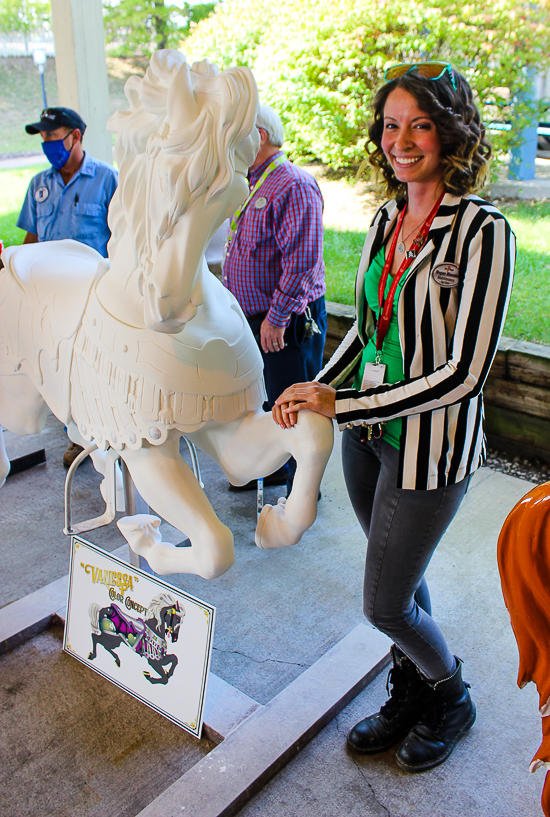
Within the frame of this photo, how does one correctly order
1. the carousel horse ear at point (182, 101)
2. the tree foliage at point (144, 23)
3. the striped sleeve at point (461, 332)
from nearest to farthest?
1. the carousel horse ear at point (182, 101)
2. the striped sleeve at point (461, 332)
3. the tree foliage at point (144, 23)

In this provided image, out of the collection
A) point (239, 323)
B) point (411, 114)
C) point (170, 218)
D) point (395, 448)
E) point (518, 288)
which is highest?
point (411, 114)

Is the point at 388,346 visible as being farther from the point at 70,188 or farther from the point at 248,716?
the point at 70,188

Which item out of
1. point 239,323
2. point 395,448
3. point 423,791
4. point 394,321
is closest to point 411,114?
point 394,321

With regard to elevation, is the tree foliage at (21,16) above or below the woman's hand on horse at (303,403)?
above

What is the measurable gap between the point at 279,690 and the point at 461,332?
3.96 feet

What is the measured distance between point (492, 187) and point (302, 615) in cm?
468

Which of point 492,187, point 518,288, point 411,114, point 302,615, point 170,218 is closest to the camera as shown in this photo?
point 170,218

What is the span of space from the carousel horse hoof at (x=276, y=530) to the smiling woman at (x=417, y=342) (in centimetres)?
18

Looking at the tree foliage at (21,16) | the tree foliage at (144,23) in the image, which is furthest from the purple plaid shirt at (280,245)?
the tree foliage at (144,23)

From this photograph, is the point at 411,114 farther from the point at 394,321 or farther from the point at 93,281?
the point at 93,281

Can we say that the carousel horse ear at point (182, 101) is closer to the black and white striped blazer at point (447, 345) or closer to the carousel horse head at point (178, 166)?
the carousel horse head at point (178, 166)

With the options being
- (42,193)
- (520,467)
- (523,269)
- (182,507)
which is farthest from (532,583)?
(523,269)

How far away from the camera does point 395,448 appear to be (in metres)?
1.33

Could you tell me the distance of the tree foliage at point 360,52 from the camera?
4969mm
